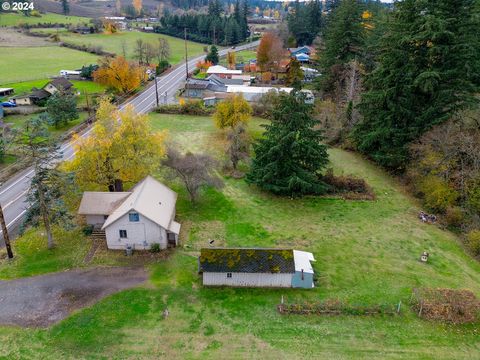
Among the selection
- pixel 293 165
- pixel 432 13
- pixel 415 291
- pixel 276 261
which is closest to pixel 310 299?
pixel 276 261

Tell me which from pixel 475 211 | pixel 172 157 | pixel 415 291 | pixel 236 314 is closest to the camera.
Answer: pixel 236 314

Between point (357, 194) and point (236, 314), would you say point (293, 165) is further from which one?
point (236, 314)

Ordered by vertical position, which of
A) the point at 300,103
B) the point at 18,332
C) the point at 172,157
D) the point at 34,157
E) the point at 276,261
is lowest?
the point at 18,332

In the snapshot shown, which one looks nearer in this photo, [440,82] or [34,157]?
[34,157]

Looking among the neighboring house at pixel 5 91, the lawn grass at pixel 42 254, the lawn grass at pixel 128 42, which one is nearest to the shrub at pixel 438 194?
the lawn grass at pixel 42 254

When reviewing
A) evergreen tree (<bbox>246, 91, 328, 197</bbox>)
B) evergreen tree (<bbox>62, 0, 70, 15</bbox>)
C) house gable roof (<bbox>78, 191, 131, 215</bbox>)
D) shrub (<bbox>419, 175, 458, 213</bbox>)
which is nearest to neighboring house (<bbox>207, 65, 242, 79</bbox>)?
evergreen tree (<bbox>246, 91, 328, 197</bbox>)

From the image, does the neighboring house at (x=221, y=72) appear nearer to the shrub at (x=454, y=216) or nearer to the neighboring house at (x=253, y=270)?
the shrub at (x=454, y=216)
